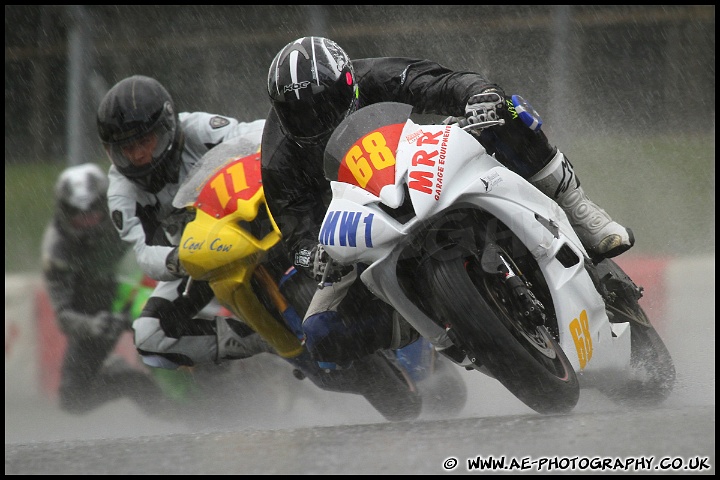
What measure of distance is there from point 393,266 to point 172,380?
335cm

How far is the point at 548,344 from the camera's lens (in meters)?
3.63

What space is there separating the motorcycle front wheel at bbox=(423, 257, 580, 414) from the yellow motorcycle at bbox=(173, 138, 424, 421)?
4.26ft

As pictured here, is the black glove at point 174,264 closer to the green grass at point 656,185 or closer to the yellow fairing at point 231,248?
the yellow fairing at point 231,248

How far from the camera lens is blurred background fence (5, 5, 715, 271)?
7.56m

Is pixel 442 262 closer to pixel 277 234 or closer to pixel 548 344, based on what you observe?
pixel 548 344

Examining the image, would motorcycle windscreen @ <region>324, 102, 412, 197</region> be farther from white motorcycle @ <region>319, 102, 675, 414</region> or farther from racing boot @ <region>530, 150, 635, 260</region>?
racing boot @ <region>530, 150, 635, 260</region>

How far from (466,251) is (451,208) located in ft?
0.55

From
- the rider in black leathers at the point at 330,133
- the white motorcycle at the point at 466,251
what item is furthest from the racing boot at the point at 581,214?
the white motorcycle at the point at 466,251

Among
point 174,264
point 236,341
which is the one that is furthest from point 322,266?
point 236,341

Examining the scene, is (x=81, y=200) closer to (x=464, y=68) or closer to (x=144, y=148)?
(x=144, y=148)

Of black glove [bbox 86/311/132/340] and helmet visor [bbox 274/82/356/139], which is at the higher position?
helmet visor [bbox 274/82/356/139]

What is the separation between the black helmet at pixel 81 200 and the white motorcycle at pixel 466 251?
4455 mm

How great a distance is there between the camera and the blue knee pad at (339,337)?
424 cm

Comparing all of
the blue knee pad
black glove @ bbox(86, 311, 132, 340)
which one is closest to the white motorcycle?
the blue knee pad
